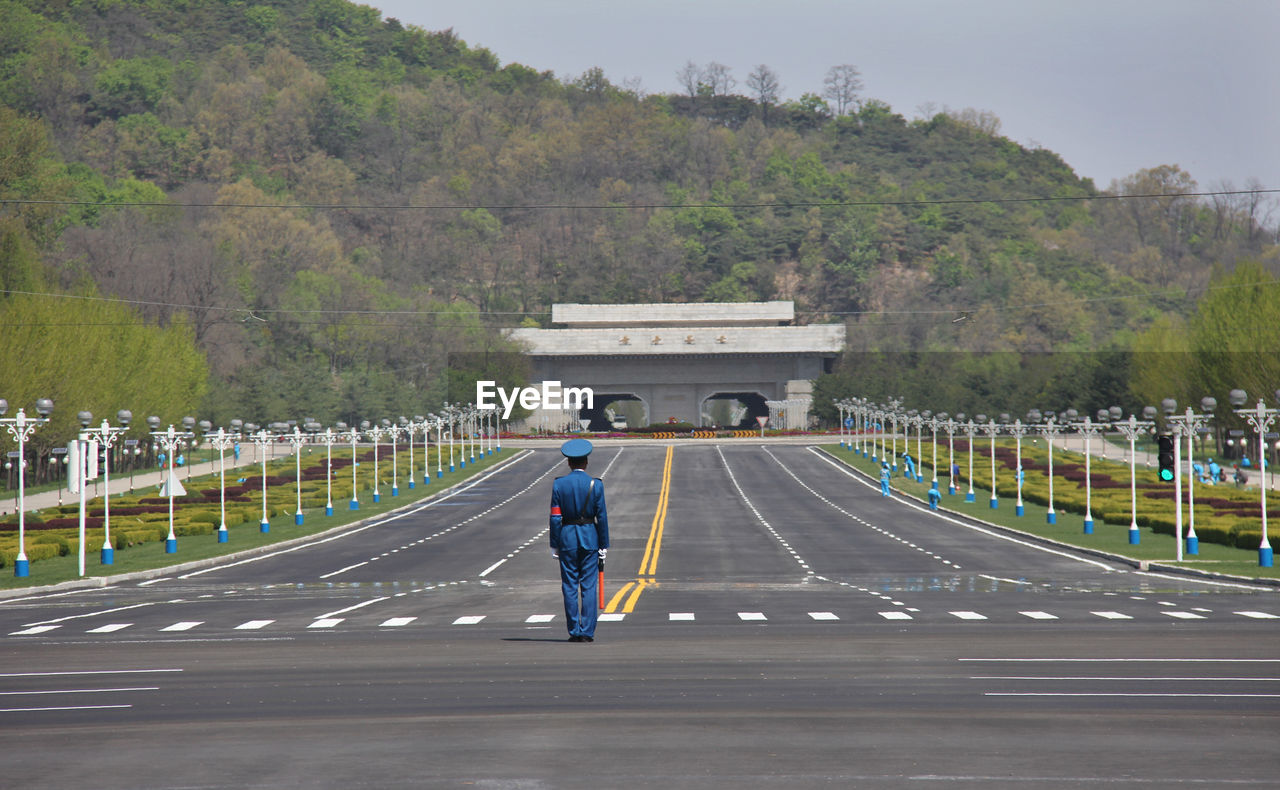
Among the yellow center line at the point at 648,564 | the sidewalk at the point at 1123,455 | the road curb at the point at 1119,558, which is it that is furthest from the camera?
the sidewalk at the point at 1123,455

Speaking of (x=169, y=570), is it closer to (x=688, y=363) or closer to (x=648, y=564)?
(x=648, y=564)

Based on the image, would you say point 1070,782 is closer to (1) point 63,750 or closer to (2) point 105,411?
(1) point 63,750

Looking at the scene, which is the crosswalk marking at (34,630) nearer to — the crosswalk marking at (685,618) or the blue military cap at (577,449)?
the crosswalk marking at (685,618)

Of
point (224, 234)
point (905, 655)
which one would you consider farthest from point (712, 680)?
point (224, 234)

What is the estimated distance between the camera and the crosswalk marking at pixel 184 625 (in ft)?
69.2

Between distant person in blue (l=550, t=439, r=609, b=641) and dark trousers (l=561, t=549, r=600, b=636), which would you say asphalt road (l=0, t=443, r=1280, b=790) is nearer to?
dark trousers (l=561, t=549, r=600, b=636)

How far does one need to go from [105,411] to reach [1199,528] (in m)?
65.8

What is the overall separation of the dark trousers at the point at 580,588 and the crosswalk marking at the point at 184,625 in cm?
739

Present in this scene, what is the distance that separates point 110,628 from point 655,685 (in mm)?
11753

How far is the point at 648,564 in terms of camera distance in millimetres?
40500

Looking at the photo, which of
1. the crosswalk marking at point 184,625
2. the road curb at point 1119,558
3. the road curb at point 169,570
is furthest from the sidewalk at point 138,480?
the crosswalk marking at point 184,625

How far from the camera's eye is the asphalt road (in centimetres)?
916

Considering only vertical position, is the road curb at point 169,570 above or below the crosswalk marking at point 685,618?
below

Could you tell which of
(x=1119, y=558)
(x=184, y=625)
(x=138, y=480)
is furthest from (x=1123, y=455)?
(x=184, y=625)
